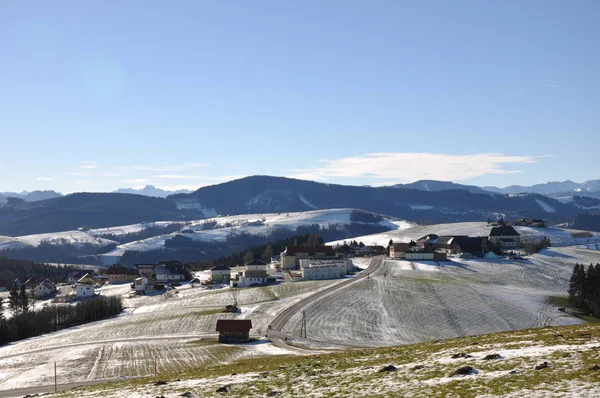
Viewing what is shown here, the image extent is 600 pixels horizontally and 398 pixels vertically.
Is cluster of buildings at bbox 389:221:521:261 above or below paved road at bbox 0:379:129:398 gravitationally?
above

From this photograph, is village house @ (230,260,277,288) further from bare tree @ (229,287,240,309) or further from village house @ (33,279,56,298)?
village house @ (33,279,56,298)

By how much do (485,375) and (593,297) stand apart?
8764cm

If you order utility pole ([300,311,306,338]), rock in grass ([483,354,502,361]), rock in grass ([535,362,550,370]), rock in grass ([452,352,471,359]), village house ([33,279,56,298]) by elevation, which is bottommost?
village house ([33,279,56,298])

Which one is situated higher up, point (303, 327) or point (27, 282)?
point (303, 327)

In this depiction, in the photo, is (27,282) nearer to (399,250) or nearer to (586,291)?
(399,250)

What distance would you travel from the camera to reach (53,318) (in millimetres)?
112625

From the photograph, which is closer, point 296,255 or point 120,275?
point 296,255

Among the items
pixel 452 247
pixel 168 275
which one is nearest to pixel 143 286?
pixel 168 275

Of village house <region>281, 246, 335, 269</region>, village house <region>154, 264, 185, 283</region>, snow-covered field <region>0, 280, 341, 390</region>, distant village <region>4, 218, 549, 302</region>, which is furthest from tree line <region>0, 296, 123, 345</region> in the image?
village house <region>281, 246, 335, 269</region>

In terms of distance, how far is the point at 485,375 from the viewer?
2653 cm

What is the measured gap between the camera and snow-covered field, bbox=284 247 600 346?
3322 inches

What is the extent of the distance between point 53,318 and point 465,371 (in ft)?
345

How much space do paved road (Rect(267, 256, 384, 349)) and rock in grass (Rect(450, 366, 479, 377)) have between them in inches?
1797

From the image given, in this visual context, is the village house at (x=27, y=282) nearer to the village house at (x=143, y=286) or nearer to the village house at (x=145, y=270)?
the village house at (x=145, y=270)
